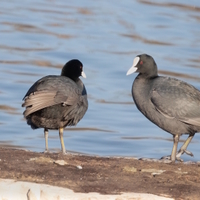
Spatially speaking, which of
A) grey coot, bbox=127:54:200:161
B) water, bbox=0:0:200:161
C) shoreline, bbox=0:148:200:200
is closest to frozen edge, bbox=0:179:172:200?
shoreline, bbox=0:148:200:200

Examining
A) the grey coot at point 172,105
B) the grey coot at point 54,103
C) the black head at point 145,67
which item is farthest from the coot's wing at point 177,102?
the grey coot at point 54,103

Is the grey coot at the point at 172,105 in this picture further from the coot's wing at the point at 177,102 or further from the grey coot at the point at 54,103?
the grey coot at the point at 54,103

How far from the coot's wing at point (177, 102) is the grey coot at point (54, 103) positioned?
738 mm

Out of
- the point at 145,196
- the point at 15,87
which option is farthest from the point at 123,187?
the point at 15,87

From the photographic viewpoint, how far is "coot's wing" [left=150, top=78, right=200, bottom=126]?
21.6 ft

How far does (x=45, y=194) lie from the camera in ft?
16.3

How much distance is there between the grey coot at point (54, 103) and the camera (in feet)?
20.6

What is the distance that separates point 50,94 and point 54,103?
3.6 inches

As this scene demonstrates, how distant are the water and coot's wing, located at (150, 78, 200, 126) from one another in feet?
9.29

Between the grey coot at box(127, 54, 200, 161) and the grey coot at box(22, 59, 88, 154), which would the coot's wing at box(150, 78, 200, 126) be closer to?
the grey coot at box(127, 54, 200, 161)

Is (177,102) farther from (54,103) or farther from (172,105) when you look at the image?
(54,103)

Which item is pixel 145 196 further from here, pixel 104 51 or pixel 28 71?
pixel 104 51

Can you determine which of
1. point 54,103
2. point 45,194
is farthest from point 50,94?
point 45,194

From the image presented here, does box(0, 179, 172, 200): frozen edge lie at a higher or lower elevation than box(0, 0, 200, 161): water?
higher
